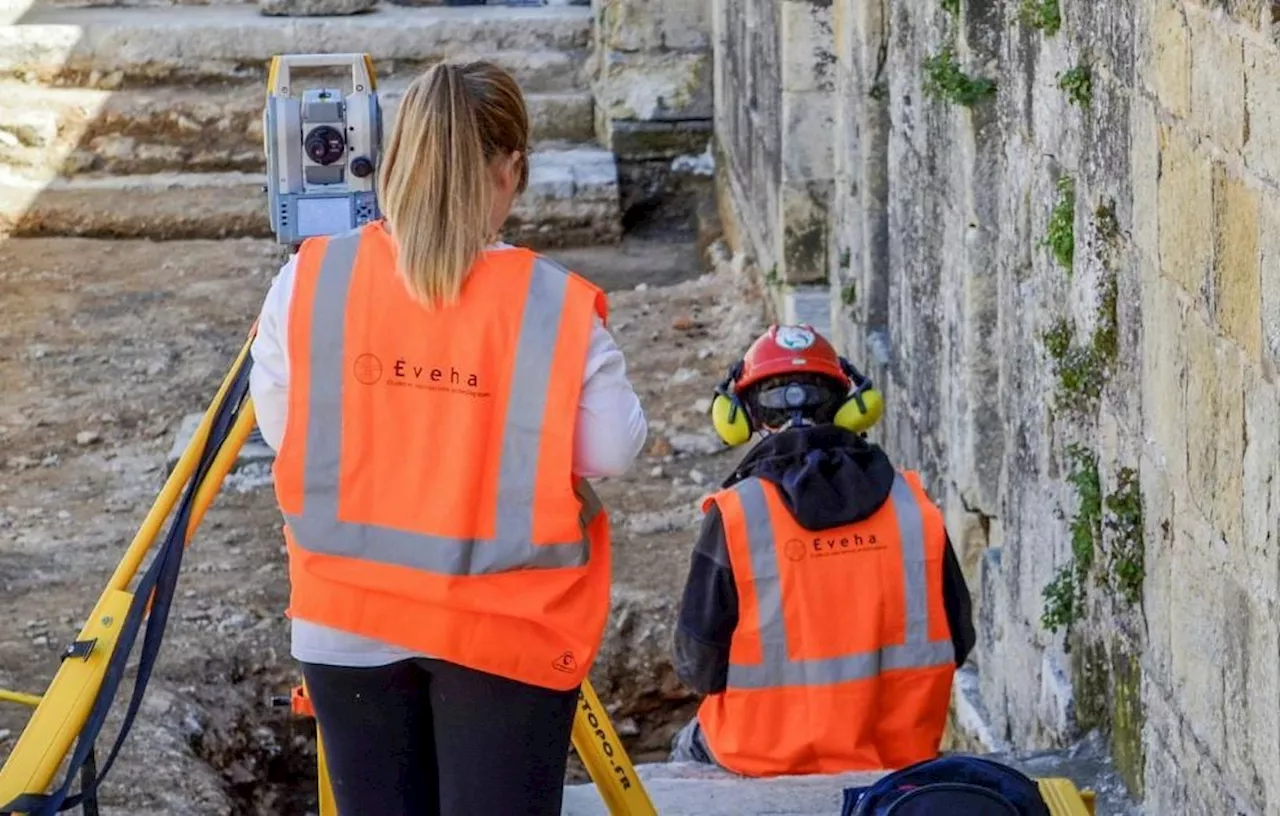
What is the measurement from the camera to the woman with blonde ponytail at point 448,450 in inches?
98.7

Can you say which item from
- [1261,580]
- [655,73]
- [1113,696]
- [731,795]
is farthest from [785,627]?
[655,73]

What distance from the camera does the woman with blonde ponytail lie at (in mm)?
2506

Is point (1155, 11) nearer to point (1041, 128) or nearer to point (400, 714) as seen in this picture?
point (1041, 128)

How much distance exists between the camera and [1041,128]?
3.58m

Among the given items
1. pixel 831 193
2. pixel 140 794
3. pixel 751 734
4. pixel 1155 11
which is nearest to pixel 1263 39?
pixel 1155 11

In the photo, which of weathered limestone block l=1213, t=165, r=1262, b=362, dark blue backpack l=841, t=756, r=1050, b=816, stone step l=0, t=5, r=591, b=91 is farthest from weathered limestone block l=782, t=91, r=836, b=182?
dark blue backpack l=841, t=756, r=1050, b=816

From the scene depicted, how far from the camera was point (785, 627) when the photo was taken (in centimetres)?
331

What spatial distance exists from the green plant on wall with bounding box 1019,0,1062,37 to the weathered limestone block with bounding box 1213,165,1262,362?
95 cm

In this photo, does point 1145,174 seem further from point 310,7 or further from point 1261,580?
point 310,7

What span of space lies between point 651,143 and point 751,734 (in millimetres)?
7416

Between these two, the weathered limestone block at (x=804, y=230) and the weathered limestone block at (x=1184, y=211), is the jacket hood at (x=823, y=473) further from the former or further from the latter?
the weathered limestone block at (x=804, y=230)

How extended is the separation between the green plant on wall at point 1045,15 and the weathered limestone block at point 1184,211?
690 millimetres

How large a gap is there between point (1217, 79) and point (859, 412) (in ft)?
3.66

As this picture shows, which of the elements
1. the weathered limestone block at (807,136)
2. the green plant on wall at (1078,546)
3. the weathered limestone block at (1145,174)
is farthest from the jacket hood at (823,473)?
the weathered limestone block at (807,136)
